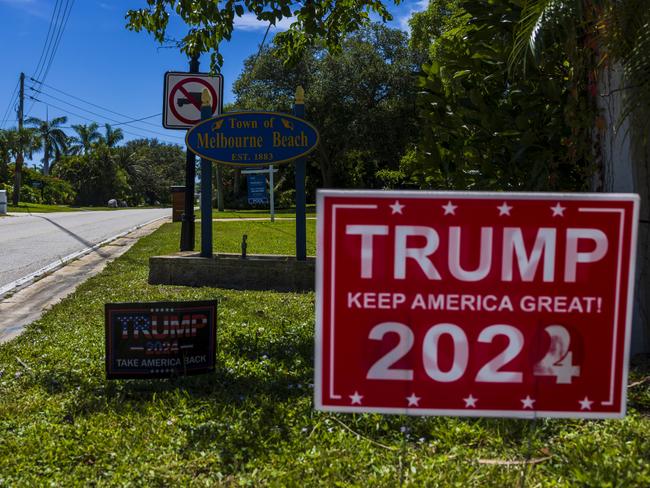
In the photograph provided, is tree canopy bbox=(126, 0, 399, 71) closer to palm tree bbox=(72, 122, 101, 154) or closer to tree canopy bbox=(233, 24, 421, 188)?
tree canopy bbox=(233, 24, 421, 188)

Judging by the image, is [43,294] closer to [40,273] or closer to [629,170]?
[40,273]

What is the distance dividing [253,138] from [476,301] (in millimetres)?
5650

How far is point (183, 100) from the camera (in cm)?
866

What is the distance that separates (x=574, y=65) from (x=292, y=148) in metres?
3.77

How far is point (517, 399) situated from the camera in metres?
2.20

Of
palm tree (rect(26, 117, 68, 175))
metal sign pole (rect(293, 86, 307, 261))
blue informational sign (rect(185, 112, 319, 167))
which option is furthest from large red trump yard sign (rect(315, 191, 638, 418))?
palm tree (rect(26, 117, 68, 175))

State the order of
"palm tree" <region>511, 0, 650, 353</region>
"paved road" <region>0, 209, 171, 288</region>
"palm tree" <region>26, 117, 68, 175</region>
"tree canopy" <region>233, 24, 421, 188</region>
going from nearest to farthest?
"palm tree" <region>511, 0, 650, 353</region>
"paved road" <region>0, 209, 171, 288</region>
"tree canopy" <region>233, 24, 421, 188</region>
"palm tree" <region>26, 117, 68, 175</region>

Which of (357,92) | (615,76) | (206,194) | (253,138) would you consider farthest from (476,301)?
(357,92)

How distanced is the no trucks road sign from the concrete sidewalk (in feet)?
8.65

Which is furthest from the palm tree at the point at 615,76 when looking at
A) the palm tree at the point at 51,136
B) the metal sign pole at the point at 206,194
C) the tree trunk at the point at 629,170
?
the palm tree at the point at 51,136

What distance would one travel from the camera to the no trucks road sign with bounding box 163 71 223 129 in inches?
339

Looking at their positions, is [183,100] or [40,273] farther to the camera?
[40,273]

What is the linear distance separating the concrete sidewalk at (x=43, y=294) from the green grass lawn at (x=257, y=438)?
6.38 feet

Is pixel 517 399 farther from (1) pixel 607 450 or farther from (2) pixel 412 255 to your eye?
(1) pixel 607 450
